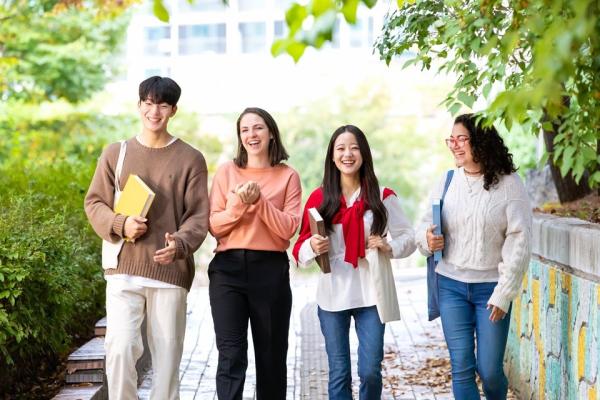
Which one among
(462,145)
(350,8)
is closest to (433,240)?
(462,145)

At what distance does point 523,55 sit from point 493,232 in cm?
91

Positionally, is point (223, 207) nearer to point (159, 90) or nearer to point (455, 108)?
point (159, 90)

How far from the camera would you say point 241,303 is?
5660 mm

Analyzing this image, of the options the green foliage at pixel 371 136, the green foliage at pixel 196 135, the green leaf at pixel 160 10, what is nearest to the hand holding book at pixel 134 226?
the green leaf at pixel 160 10

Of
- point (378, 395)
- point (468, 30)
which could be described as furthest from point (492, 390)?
point (468, 30)

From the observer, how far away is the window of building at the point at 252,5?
4720 cm

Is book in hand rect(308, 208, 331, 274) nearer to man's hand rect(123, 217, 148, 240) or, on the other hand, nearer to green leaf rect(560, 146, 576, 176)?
man's hand rect(123, 217, 148, 240)

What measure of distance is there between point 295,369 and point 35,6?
471 inches

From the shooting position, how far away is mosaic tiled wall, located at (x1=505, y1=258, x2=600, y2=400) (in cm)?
512

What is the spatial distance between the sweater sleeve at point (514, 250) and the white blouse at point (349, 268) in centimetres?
57

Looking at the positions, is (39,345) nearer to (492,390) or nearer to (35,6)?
(492,390)

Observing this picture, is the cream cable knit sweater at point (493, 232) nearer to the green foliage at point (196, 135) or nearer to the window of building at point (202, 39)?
the green foliage at point (196, 135)

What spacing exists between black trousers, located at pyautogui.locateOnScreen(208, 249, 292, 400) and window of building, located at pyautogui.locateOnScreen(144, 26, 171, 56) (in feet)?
139

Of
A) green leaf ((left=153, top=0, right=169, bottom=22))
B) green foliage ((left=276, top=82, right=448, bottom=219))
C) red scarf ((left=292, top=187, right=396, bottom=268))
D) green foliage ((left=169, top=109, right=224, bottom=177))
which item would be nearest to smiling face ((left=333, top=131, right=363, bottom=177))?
red scarf ((left=292, top=187, right=396, bottom=268))
